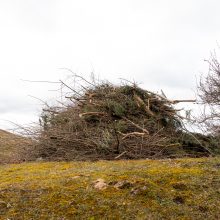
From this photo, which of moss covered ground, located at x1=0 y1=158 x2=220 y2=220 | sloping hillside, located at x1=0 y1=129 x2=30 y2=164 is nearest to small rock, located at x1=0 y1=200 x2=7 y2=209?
moss covered ground, located at x1=0 y1=158 x2=220 y2=220

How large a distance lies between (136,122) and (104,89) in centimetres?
157

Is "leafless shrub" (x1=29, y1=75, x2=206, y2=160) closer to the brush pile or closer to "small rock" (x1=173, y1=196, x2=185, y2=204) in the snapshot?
the brush pile

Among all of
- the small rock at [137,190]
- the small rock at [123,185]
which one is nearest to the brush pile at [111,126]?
the small rock at [123,185]

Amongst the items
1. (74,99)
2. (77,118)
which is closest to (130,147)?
(77,118)

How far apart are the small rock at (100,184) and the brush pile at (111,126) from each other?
331cm

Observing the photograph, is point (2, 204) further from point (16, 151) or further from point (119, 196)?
point (16, 151)

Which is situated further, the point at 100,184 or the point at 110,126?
the point at 110,126

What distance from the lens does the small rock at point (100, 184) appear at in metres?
4.46

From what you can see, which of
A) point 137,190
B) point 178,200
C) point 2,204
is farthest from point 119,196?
point 2,204

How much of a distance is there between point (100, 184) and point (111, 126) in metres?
4.58

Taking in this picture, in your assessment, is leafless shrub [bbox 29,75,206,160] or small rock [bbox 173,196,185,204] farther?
leafless shrub [bbox 29,75,206,160]

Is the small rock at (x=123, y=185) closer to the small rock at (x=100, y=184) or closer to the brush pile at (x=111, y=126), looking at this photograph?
the small rock at (x=100, y=184)

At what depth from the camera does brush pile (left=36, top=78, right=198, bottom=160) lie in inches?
334

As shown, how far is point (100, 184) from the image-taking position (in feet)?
15.0
